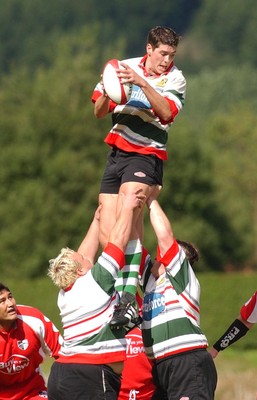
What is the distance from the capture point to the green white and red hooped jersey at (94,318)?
27.7ft

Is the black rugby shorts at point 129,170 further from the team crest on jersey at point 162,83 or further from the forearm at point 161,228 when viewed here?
the team crest on jersey at point 162,83

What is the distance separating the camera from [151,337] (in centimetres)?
890

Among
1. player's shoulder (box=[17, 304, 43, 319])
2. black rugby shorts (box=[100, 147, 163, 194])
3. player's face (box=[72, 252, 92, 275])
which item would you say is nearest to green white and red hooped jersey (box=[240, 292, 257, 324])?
black rugby shorts (box=[100, 147, 163, 194])

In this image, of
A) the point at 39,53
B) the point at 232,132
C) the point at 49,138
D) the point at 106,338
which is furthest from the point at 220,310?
the point at 39,53

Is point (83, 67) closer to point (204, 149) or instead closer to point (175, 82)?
point (204, 149)

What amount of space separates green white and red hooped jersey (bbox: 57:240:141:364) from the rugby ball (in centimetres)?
127

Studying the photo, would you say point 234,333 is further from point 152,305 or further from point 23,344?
point 23,344

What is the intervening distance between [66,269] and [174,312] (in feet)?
2.99

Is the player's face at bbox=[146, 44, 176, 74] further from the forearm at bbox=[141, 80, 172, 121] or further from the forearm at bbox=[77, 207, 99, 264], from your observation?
the forearm at bbox=[77, 207, 99, 264]

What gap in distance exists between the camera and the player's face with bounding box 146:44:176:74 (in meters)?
9.16

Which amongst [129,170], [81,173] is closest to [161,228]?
[129,170]

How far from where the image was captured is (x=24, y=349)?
1011 centimetres

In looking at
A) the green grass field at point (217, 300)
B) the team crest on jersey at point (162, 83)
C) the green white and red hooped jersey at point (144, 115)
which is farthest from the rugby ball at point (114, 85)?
the green grass field at point (217, 300)

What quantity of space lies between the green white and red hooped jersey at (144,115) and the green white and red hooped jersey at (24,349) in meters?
1.77
